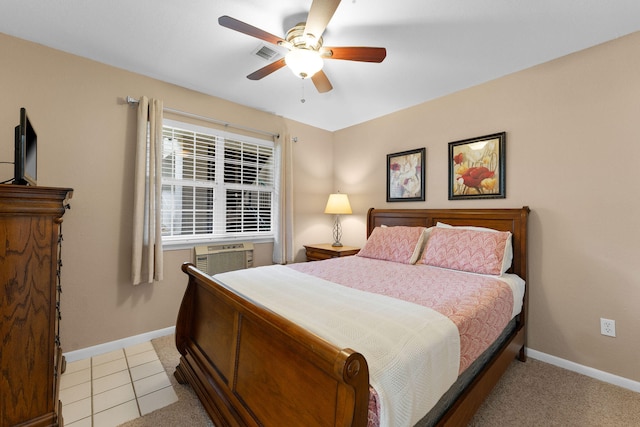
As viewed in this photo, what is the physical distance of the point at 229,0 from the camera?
1.69 metres

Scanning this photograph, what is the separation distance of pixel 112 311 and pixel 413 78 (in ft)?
11.4

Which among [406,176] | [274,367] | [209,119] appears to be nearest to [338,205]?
[406,176]

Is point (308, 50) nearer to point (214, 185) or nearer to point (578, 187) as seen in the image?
point (214, 185)

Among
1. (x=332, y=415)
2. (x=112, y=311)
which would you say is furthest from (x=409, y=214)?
(x=112, y=311)

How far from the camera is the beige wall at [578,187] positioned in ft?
6.53

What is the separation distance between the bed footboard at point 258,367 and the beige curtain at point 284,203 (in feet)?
5.21

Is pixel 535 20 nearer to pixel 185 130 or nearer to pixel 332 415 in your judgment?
pixel 332 415

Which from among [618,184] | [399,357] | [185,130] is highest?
[185,130]

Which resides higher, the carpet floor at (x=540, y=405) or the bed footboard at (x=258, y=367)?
the bed footboard at (x=258, y=367)

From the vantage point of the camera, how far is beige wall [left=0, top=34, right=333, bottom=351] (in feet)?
6.89

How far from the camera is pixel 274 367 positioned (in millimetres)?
1141

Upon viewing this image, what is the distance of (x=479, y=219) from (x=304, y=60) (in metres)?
2.14

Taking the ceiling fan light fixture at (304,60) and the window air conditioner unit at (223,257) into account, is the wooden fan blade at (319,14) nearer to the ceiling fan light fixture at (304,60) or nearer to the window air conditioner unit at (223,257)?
the ceiling fan light fixture at (304,60)

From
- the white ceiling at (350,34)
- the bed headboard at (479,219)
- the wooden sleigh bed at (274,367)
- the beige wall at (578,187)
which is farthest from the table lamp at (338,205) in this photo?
the wooden sleigh bed at (274,367)
